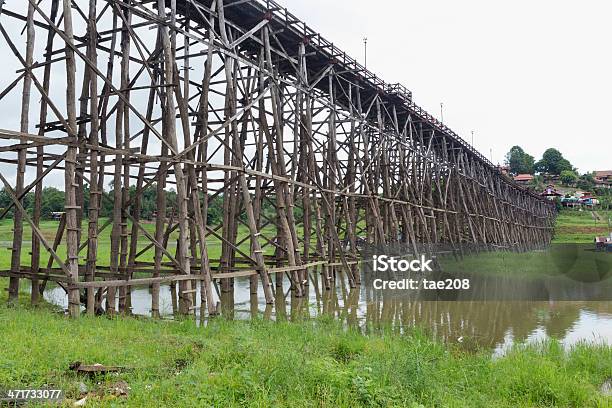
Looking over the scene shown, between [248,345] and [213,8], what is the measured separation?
7823 millimetres

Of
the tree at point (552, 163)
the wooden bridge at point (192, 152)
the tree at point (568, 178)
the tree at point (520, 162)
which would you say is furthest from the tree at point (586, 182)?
the wooden bridge at point (192, 152)

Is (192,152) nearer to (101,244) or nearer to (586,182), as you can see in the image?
(101,244)

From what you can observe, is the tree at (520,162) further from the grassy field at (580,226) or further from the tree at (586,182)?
the grassy field at (580,226)

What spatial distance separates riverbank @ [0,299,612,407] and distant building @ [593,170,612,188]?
9414 cm

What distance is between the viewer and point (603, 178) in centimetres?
9425

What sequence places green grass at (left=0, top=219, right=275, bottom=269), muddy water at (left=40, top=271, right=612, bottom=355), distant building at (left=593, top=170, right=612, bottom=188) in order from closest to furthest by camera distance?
muddy water at (left=40, top=271, right=612, bottom=355)
green grass at (left=0, top=219, right=275, bottom=269)
distant building at (left=593, top=170, right=612, bottom=188)

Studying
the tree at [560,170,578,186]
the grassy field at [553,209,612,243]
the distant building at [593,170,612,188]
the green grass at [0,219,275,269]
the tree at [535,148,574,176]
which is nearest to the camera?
the green grass at [0,219,275,269]

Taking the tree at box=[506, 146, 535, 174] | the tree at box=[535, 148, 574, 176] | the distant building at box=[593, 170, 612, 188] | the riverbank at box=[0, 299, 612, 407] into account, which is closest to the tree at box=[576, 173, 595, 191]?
the distant building at box=[593, 170, 612, 188]

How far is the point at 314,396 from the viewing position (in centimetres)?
476

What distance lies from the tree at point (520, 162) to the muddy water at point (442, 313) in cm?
9335

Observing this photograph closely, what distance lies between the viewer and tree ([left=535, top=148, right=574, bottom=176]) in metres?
95.1

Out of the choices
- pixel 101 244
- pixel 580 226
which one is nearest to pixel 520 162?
pixel 580 226

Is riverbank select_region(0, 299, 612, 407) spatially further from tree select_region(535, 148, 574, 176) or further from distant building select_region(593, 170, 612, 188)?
tree select_region(535, 148, 574, 176)

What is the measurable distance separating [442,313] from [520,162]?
98.4 meters
